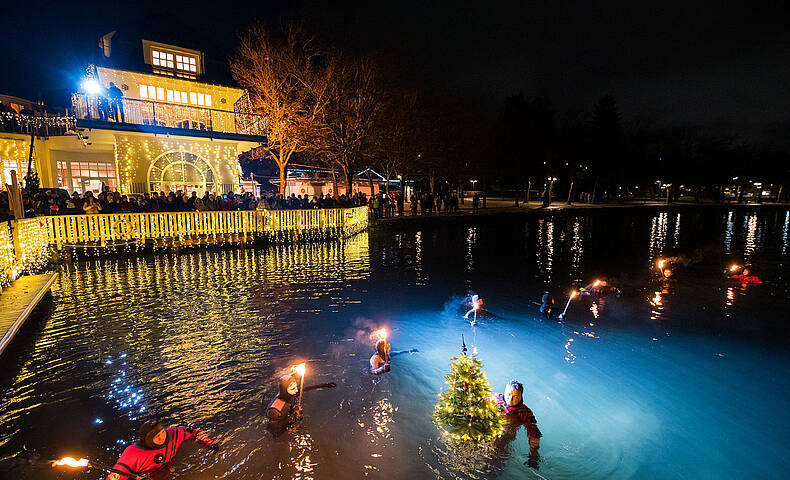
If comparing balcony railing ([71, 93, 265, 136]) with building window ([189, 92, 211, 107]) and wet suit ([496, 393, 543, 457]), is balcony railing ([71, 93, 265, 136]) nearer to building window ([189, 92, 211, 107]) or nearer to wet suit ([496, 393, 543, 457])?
building window ([189, 92, 211, 107])

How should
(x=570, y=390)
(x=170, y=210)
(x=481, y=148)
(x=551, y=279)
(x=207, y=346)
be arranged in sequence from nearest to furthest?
(x=570, y=390), (x=207, y=346), (x=551, y=279), (x=170, y=210), (x=481, y=148)

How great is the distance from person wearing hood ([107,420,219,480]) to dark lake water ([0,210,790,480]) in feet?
0.91

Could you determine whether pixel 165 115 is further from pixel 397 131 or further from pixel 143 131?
pixel 397 131

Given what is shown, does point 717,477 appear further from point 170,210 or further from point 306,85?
point 306,85

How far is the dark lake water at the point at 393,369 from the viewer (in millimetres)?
4734

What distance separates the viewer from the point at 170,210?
17516mm

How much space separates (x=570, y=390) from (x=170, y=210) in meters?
17.5

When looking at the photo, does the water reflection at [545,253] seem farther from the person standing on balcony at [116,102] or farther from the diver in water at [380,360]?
the person standing on balcony at [116,102]

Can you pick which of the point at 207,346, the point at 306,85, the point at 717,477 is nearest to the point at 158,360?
the point at 207,346

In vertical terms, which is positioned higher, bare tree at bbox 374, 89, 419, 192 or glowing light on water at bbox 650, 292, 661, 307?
bare tree at bbox 374, 89, 419, 192

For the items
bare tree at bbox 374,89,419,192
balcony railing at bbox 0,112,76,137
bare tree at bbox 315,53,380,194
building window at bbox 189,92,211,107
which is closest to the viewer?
balcony railing at bbox 0,112,76,137

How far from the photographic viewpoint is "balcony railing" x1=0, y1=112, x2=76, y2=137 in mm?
21086

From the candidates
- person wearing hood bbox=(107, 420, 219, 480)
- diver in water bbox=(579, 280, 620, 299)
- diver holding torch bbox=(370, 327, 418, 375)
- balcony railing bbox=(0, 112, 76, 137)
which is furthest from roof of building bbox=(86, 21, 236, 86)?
person wearing hood bbox=(107, 420, 219, 480)

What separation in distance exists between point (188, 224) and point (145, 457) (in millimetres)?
14807
